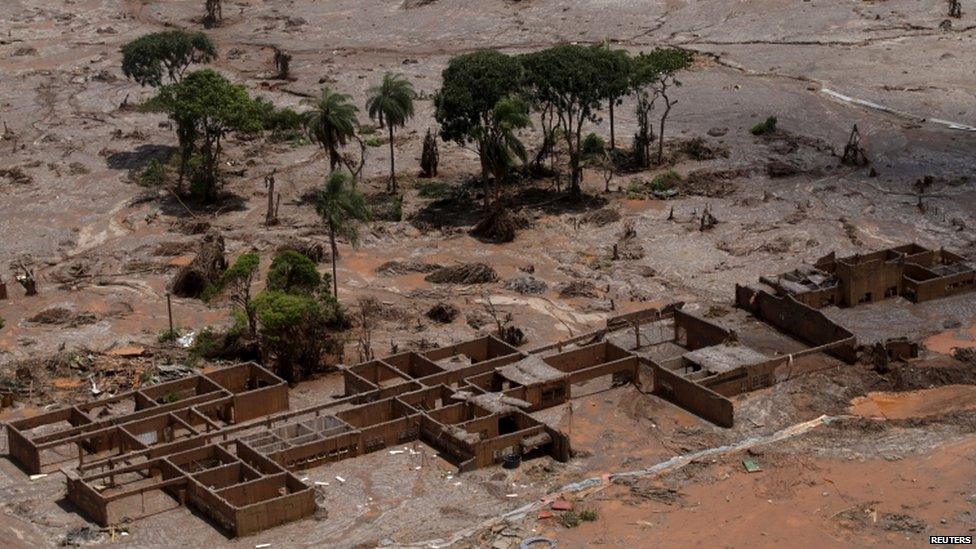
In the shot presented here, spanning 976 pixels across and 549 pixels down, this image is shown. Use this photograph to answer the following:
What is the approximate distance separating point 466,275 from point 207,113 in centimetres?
1549

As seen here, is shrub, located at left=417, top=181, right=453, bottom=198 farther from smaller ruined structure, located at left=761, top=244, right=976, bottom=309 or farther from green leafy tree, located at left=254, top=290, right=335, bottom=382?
green leafy tree, located at left=254, top=290, right=335, bottom=382

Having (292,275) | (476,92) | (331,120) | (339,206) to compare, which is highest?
(476,92)

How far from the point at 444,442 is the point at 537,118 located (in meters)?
36.7

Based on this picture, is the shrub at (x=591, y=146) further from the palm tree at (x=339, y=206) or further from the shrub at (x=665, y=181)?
the palm tree at (x=339, y=206)

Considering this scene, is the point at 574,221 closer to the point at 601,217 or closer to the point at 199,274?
the point at 601,217

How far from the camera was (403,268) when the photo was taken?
63.0 meters

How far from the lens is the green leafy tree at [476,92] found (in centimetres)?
6744

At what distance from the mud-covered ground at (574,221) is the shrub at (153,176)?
71 cm

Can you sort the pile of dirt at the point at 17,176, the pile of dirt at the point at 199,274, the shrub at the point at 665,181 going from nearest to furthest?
the pile of dirt at the point at 199,274 < the shrub at the point at 665,181 < the pile of dirt at the point at 17,176

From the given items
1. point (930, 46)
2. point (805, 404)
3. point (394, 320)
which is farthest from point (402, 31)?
point (805, 404)

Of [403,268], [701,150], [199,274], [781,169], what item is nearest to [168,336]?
[199,274]

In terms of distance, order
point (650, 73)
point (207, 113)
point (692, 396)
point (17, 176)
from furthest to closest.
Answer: point (17, 176)
point (650, 73)
point (207, 113)
point (692, 396)

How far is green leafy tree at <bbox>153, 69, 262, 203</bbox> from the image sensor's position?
7025 cm

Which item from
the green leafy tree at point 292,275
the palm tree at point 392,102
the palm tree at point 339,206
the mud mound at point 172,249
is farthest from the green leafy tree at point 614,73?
the green leafy tree at point 292,275
